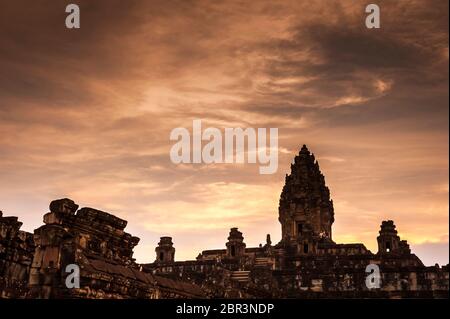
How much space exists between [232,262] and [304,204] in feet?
38.8

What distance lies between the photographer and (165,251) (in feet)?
158

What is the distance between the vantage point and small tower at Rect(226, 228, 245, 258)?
4456 centimetres

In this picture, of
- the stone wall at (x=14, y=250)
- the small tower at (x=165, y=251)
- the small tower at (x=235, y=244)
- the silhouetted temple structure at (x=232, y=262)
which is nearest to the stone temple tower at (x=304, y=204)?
the silhouetted temple structure at (x=232, y=262)

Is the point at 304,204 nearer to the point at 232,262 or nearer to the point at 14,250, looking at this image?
the point at 232,262

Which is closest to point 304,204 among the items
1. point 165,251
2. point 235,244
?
point 235,244

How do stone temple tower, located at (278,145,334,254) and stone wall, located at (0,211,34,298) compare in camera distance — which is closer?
stone wall, located at (0,211,34,298)

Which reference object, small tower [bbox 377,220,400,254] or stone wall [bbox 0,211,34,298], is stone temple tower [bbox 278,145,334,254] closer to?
small tower [bbox 377,220,400,254]


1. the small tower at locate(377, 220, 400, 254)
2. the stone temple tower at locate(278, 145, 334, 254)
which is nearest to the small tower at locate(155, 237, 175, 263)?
the stone temple tower at locate(278, 145, 334, 254)

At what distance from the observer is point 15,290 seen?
1011 centimetres

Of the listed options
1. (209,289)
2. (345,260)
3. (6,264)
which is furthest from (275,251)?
(6,264)

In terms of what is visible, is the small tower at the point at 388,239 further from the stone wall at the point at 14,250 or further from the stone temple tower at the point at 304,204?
the stone wall at the point at 14,250

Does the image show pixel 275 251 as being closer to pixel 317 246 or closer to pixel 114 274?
pixel 317 246

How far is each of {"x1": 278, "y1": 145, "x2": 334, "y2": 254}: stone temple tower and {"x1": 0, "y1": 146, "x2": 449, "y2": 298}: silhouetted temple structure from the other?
0.10 m
